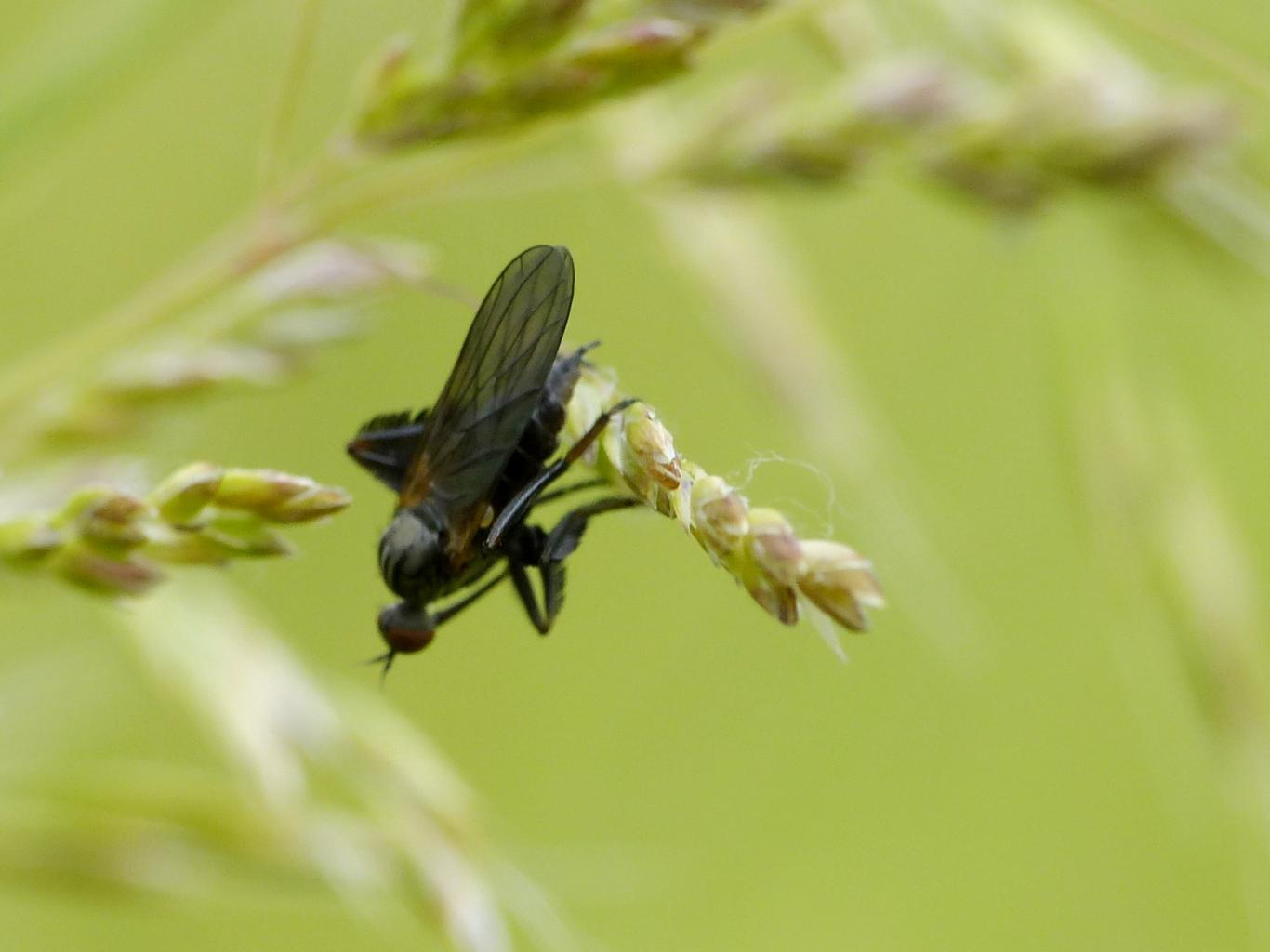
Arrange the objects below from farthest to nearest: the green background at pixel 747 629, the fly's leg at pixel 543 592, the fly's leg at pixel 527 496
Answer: the green background at pixel 747 629 < the fly's leg at pixel 543 592 < the fly's leg at pixel 527 496

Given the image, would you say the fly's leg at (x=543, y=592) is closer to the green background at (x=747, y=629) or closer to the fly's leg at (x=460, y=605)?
the fly's leg at (x=460, y=605)

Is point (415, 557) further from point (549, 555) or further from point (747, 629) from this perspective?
point (747, 629)

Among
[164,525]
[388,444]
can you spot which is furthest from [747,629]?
[164,525]

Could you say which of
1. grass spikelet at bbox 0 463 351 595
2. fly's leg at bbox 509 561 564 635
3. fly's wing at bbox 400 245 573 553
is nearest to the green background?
fly's leg at bbox 509 561 564 635

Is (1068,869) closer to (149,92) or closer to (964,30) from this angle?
(964,30)

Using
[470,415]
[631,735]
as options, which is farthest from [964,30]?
[631,735]

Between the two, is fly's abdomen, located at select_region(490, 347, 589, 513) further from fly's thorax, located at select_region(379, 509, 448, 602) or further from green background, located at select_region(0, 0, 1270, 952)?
green background, located at select_region(0, 0, 1270, 952)

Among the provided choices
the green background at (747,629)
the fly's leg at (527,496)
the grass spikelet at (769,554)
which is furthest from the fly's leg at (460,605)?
the green background at (747,629)
